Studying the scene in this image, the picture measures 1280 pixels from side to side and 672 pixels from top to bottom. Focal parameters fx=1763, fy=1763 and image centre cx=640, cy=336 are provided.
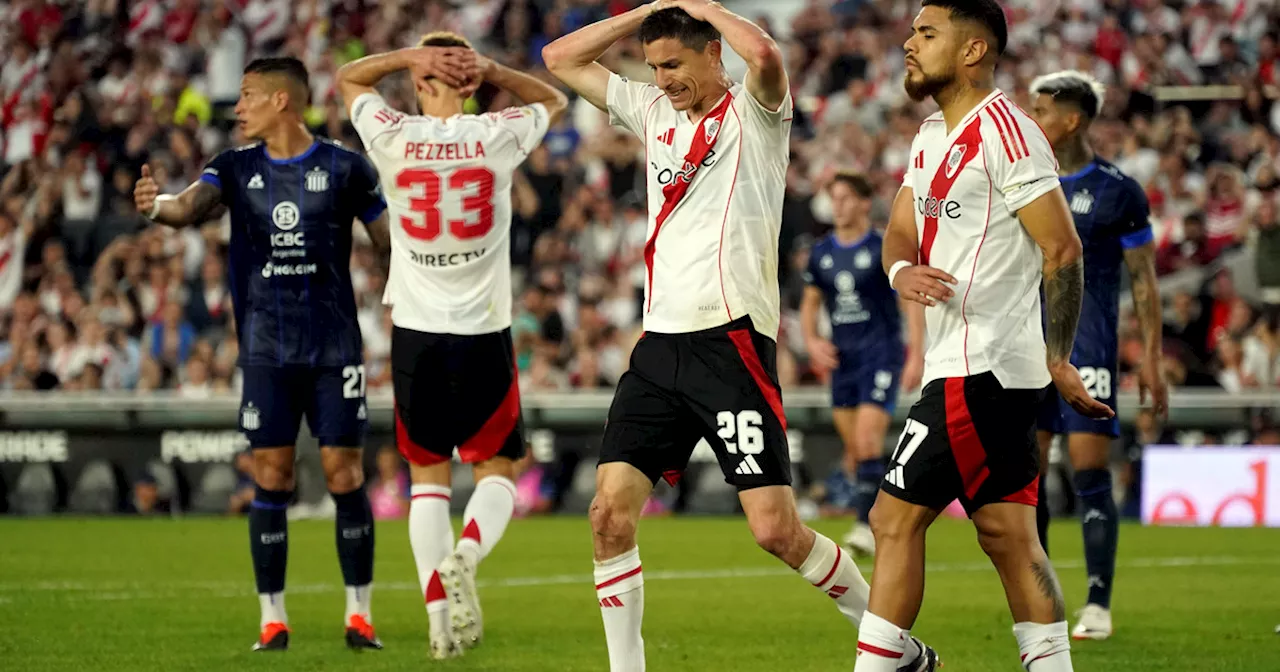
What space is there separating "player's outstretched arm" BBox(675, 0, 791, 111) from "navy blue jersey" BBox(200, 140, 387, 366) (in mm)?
2788

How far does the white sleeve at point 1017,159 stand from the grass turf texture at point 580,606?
9.35 feet

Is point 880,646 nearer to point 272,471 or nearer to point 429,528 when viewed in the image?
point 429,528

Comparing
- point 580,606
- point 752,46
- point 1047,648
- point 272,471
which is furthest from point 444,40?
point 1047,648

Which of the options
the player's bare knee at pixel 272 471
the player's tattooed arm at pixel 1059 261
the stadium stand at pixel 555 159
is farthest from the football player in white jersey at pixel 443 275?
the stadium stand at pixel 555 159

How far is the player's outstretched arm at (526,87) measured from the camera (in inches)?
329

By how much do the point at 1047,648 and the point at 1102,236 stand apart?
11.6 ft

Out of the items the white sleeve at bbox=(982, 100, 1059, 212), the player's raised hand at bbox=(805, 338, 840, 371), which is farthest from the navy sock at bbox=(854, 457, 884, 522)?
the white sleeve at bbox=(982, 100, 1059, 212)

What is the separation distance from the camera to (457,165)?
8.34 meters

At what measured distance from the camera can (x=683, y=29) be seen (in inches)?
251

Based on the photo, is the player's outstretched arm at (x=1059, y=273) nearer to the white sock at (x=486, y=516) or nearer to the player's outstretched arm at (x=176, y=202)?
the white sock at (x=486, y=516)

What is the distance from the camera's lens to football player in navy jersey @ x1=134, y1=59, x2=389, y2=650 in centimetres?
840

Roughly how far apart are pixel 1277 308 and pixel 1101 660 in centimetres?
1071

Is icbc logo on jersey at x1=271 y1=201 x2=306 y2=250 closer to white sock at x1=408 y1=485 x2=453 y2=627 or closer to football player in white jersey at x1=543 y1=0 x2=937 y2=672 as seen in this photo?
white sock at x1=408 y1=485 x2=453 y2=627

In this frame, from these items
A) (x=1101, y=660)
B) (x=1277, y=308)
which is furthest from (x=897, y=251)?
(x=1277, y=308)
